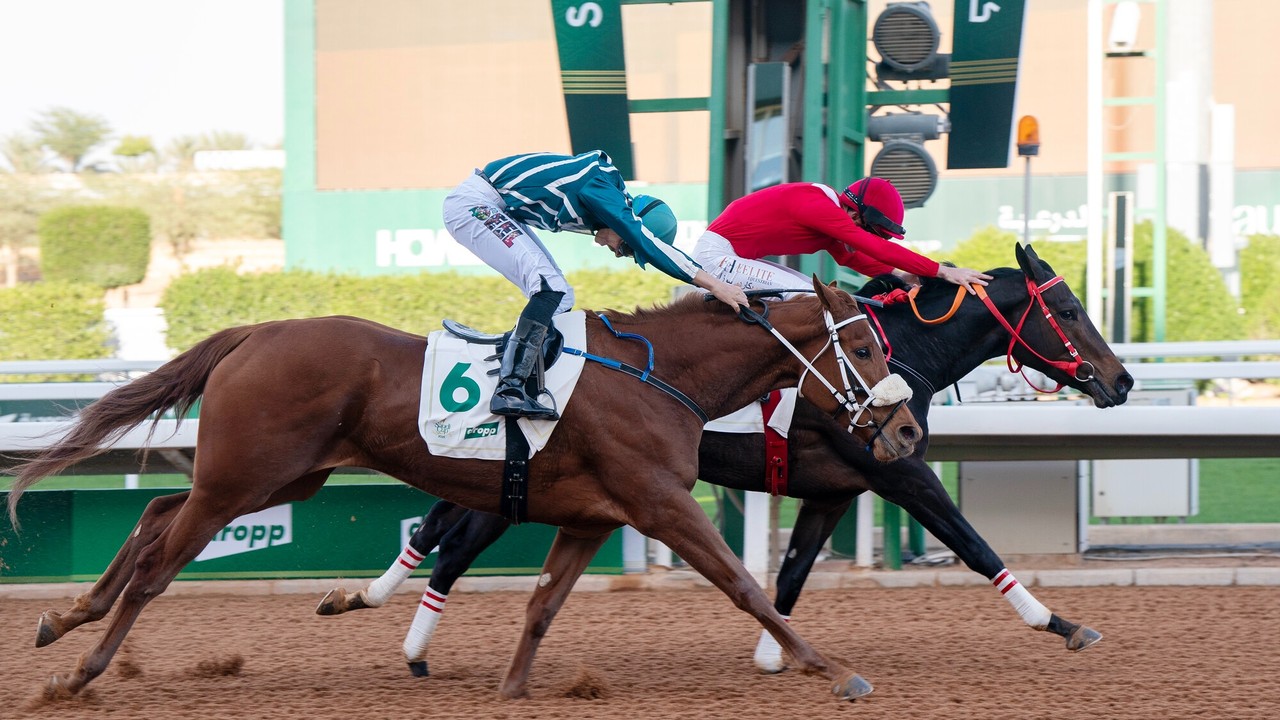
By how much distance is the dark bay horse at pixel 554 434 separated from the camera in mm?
3979

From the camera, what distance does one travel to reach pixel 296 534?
6418 millimetres

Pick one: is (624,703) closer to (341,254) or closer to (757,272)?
(757,272)

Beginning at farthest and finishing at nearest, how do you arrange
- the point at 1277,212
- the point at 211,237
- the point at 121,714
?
the point at 211,237, the point at 1277,212, the point at 121,714

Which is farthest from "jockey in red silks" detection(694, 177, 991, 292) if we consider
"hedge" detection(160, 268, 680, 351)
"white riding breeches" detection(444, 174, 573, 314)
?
"hedge" detection(160, 268, 680, 351)

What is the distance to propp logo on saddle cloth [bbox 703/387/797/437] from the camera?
4680 millimetres

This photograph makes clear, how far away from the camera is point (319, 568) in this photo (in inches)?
253

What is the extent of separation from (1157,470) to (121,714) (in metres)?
5.68

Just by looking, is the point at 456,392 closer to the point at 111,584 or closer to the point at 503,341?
the point at 503,341

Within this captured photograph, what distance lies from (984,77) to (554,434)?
408cm

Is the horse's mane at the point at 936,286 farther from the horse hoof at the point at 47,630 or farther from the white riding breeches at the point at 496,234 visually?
the horse hoof at the point at 47,630

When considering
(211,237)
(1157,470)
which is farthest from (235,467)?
(211,237)

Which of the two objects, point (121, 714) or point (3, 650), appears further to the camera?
point (3, 650)

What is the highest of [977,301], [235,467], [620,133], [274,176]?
[274,176]

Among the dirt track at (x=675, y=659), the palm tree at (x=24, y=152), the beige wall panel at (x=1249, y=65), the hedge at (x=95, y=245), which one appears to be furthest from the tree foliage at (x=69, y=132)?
the dirt track at (x=675, y=659)
